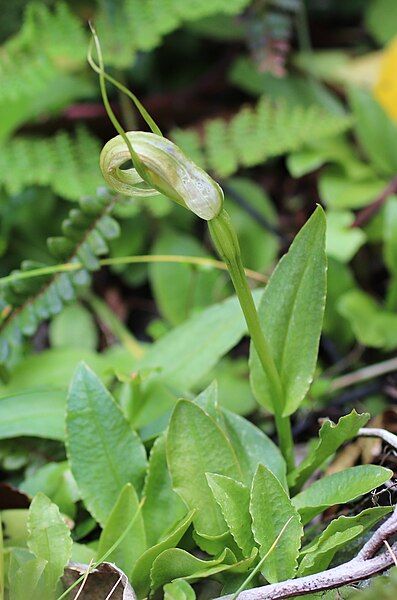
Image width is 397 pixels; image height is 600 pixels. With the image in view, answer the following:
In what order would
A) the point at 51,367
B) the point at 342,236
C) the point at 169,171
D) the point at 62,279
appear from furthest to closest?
the point at 342,236 → the point at 51,367 → the point at 62,279 → the point at 169,171

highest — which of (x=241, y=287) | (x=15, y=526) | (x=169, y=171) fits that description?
(x=169, y=171)

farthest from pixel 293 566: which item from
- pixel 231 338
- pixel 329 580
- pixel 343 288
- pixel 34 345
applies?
pixel 34 345

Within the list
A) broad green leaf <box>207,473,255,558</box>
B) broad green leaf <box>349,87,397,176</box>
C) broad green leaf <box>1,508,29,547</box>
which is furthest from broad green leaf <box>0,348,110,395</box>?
broad green leaf <box>349,87,397,176</box>

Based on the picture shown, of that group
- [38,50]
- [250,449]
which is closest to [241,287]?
[250,449]

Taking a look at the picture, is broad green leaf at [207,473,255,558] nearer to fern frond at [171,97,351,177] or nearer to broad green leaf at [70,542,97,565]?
broad green leaf at [70,542,97,565]

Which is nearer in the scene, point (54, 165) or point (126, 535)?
point (126, 535)

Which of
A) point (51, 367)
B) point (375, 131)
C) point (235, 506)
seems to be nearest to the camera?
point (235, 506)

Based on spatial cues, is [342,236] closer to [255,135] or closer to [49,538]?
[255,135]

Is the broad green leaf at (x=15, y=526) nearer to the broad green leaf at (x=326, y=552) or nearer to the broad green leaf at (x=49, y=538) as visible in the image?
the broad green leaf at (x=49, y=538)
